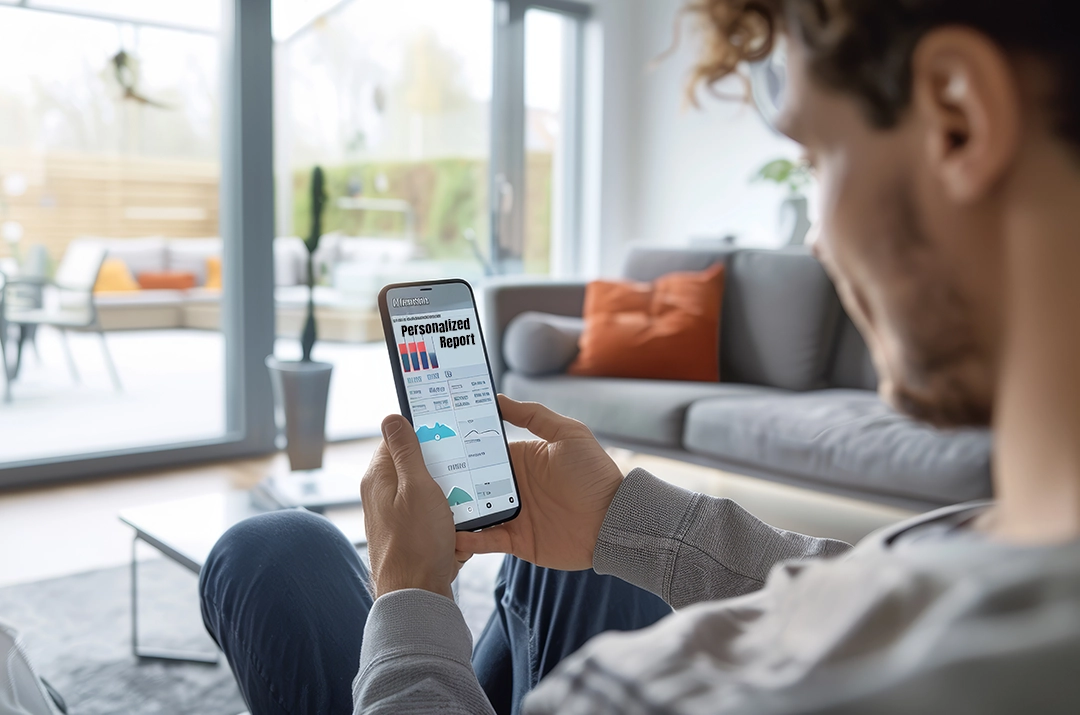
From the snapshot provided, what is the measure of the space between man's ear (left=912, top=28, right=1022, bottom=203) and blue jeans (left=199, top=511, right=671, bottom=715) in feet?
2.53

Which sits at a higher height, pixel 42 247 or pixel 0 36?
pixel 0 36

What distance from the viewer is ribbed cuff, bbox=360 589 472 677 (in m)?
0.69

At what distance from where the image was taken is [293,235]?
3.94 metres

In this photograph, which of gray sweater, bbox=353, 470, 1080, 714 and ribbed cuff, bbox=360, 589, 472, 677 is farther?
ribbed cuff, bbox=360, 589, 472, 677

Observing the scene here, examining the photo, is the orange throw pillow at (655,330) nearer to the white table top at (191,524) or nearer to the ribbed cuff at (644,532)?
the white table top at (191,524)

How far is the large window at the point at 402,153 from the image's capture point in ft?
13.0

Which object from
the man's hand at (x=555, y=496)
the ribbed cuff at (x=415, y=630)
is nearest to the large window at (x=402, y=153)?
the man's hand at (x=555, y=496)

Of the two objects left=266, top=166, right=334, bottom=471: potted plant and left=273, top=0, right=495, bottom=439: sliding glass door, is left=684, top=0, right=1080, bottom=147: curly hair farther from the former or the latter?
left=273, top=0, right=495, bottom=439: sliding glass door

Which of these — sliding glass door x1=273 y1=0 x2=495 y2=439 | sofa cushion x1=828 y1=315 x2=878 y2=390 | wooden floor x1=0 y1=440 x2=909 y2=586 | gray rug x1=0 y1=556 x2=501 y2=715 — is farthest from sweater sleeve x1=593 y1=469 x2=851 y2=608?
sliding glass door x1=273 y1=0 x2=495 y2=439

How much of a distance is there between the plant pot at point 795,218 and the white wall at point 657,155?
597 mm

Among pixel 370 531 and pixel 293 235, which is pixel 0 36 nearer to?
pixel 293 235

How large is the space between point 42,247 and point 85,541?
47.6 inches

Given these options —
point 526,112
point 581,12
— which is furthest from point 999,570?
point 581,12

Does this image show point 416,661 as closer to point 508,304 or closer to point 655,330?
point 655,330
